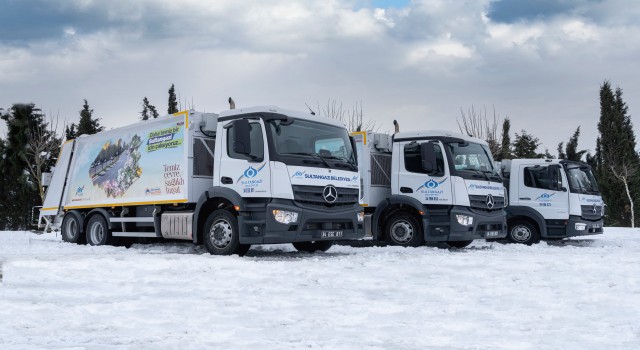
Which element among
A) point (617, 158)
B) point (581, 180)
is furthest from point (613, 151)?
point (581, 180)

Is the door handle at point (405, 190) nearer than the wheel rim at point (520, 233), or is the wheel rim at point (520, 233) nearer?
the door handle at point (405, 190)

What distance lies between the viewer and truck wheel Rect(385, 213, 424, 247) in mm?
13902

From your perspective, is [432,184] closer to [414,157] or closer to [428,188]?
[428,188]

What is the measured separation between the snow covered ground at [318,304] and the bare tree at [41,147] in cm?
3025

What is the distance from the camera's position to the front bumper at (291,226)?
10773 millimetres

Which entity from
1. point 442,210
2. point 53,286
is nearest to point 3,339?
point 53,286

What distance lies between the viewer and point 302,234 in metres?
10.9

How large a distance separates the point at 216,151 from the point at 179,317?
6059 millimetres

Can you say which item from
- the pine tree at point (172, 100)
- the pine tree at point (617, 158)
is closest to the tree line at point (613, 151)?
the pine tree at point (617, 158)

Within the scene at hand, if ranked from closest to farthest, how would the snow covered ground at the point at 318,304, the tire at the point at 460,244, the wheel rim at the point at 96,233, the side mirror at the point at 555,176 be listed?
the snow covered ground at the point at 318,304 → the wheel rim at the point at 96,233 → the tire at the point at 460,244 → the side mirror at the point at 555,176

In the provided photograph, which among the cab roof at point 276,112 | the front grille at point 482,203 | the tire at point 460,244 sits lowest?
the tire at point 460,244

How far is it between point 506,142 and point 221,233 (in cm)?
3689

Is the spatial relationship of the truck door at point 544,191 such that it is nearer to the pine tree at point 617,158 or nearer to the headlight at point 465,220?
the headlight at point 465,220

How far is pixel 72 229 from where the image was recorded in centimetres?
1605
